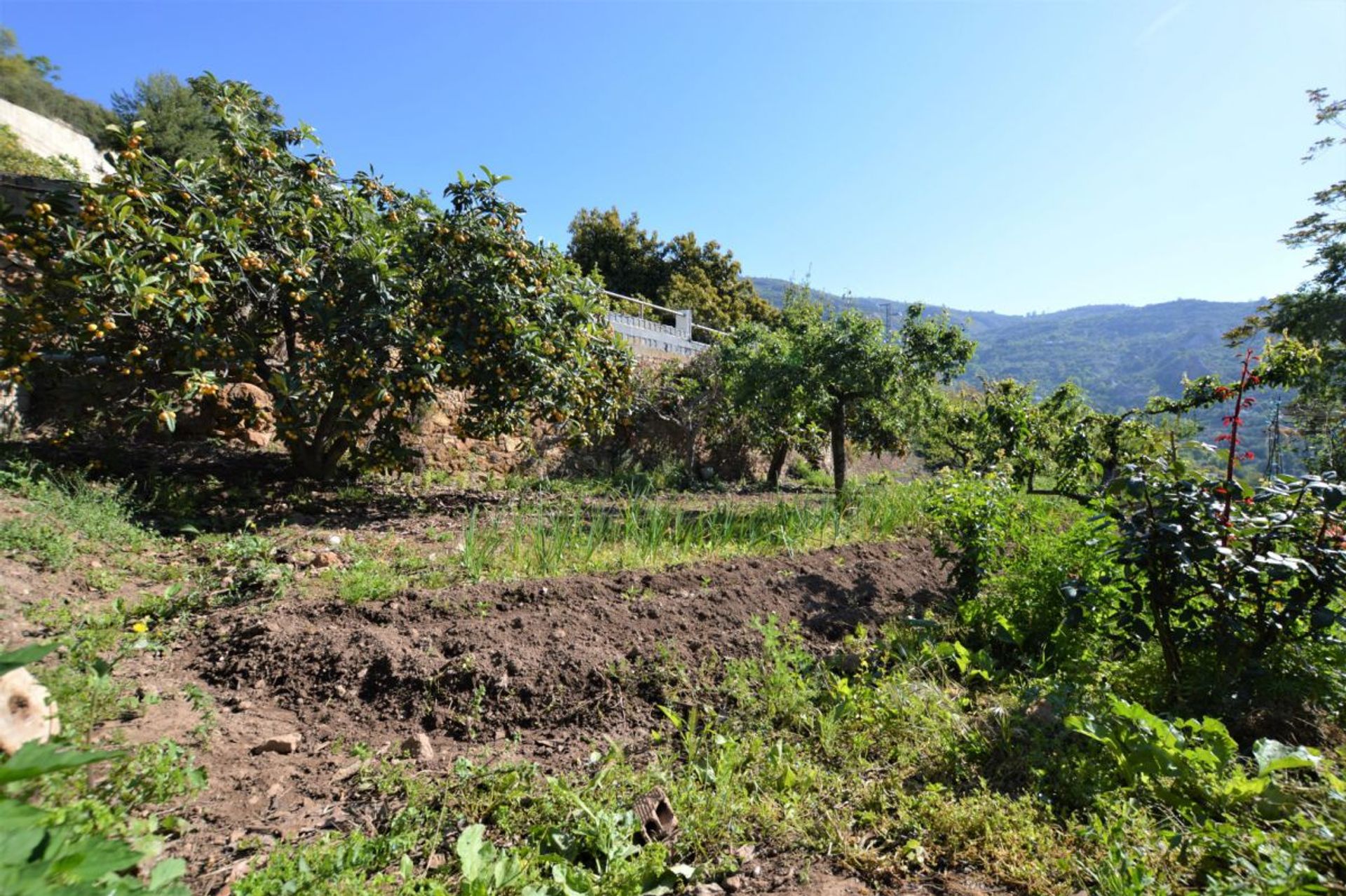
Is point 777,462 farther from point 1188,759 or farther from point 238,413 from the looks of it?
point 1188,759

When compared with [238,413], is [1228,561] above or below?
below

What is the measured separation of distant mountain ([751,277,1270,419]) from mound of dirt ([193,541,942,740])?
59.7m

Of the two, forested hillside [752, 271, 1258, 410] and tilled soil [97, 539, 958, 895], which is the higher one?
forested hillside [752, 271, 1258, 410]

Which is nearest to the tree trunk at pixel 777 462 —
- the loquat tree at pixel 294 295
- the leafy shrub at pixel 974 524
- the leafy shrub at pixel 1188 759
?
the loquat tree at pixel 294 295

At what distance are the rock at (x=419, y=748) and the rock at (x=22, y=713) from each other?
1.02 m

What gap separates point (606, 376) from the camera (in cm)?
659

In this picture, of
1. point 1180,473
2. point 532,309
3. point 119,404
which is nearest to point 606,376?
point 532,309

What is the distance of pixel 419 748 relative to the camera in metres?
2.35

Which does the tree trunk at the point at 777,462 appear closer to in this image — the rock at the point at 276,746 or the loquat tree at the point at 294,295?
the loquat tree at the point at 294,295

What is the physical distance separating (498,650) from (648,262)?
21.0 metres

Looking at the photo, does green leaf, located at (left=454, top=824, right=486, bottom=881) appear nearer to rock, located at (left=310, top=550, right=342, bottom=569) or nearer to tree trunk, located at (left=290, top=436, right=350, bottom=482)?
rock, located at (left=310, top=550, right=342, bottom=569)

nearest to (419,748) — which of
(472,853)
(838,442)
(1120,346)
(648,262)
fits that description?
(472,853)

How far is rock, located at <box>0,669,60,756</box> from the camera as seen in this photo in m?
1.63

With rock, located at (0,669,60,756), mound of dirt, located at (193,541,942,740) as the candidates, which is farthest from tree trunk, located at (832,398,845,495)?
rock, located at (0,669,60,756)
